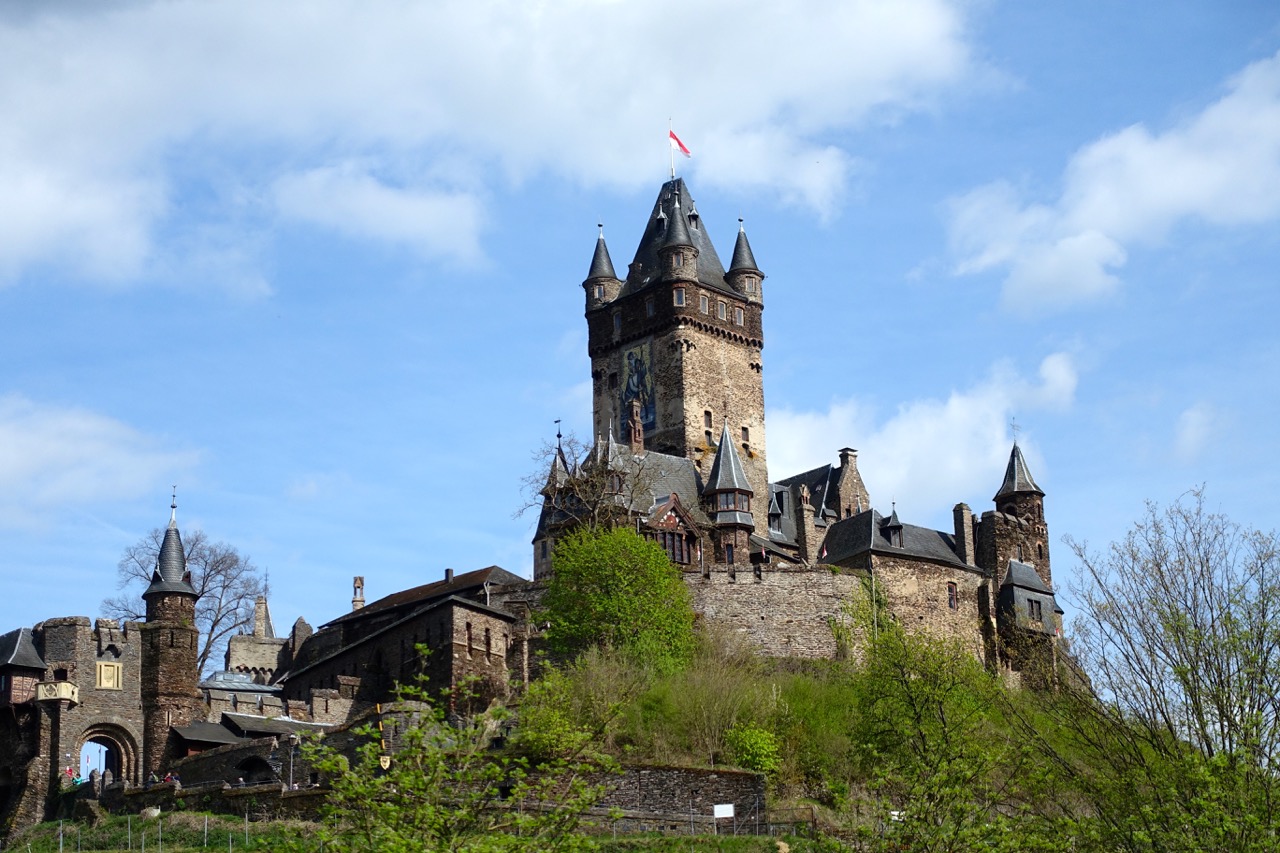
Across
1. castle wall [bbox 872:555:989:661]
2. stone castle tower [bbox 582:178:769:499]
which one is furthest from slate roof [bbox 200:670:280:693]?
castle wall [bbox 872:555:989:661]

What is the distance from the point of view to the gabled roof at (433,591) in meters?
69.4

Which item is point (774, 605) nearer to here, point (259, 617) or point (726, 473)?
point (726, 473)

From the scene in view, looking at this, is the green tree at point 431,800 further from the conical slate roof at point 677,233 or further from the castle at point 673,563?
the conical slate roof at point 677,233

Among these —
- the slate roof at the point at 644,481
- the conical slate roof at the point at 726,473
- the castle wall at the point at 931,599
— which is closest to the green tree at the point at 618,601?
the slate roof at the point at 644,481

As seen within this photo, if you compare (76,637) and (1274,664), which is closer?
(1274,664)

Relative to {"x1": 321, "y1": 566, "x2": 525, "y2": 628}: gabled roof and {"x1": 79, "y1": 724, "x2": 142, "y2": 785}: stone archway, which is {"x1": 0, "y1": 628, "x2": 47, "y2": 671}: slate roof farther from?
{"x1": 321, "y1": 566, "x2": 525, "y2": 628}: gabled roof

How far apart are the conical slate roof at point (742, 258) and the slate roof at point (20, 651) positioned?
3944 centimetres

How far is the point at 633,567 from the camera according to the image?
2419 inches

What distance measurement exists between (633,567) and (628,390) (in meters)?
21.5

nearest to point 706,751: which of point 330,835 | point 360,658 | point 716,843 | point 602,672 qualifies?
point 602,672

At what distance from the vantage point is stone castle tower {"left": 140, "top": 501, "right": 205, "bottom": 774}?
55.8m

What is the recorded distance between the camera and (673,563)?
66.4 meters

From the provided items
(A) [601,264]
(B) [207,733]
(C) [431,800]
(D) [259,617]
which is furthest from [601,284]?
(C) [431,800]

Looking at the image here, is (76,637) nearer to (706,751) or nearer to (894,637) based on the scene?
(706,751)
